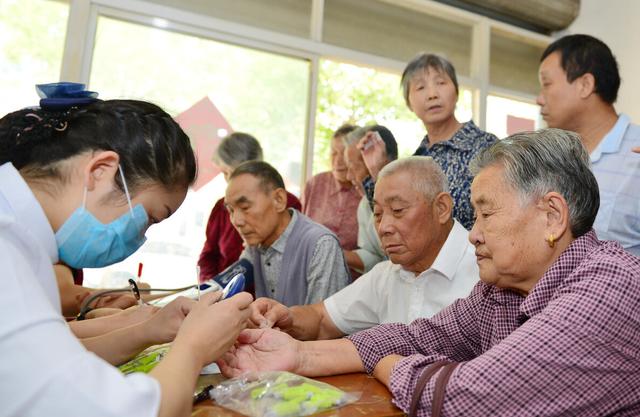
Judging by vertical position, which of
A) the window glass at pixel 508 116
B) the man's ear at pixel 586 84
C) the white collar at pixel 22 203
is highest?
the window glass at pixel 508 116

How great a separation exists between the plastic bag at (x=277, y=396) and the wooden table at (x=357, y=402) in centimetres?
2

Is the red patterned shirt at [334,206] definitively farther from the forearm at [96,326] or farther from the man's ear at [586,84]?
the forearm at [96,326]

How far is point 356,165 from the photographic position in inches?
116

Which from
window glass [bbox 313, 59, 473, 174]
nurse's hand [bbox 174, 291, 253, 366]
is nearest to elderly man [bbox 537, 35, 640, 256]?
nurse's hand [bbox 174, 291, 253, 366]

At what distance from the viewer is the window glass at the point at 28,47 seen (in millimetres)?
3242

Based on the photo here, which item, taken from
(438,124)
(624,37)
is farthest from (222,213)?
(624,37)

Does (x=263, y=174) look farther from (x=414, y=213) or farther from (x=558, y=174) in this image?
(x=558, y=174)

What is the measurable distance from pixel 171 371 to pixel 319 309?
113cm

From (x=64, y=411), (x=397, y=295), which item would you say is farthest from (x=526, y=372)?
(x=397, y=295)

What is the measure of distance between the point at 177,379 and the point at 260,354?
44 centimetres

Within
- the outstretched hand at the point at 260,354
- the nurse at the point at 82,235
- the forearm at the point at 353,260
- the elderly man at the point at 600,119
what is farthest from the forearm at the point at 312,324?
the elderly man at the point at 600,119

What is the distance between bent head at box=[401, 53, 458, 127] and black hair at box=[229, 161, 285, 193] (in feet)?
2.65

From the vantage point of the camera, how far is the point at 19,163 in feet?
3.00

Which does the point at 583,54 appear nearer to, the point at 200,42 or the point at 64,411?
the point at 64,411
